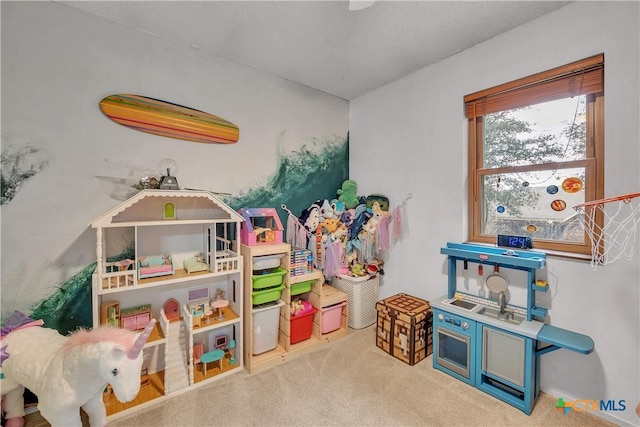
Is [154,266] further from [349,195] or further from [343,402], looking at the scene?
[349,195]

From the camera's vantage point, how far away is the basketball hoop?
155cm

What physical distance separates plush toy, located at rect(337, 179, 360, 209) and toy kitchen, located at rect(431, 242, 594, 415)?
1126 millimetres

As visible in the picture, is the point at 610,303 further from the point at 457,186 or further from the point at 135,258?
the point at 135,258

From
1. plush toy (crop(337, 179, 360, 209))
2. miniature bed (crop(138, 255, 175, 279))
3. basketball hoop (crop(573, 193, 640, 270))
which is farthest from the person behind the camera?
plush toy (crop(337, 179, 360, 209))

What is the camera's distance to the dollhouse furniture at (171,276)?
5.86 ft

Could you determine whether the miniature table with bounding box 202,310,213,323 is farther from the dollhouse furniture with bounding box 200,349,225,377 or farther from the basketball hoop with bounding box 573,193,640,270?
the basketball hoop with bounding box 573,193,640,270

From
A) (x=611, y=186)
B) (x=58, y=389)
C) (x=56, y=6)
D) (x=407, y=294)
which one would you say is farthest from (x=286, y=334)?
(x=56, y=6)

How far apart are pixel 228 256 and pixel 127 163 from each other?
0.98 m

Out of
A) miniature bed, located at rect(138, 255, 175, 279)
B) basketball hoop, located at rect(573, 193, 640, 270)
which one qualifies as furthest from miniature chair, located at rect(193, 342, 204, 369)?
basketball hoop, located at rect(573, 193, 640, 270)

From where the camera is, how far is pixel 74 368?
117 cm

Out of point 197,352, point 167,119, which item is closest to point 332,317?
point 197,352

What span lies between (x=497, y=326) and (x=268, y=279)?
1.66 m

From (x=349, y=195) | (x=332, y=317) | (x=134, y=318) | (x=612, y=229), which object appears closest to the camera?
(x=612, y=229)

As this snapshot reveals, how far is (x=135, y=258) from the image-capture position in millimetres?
1847
